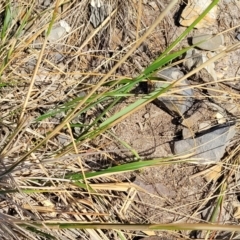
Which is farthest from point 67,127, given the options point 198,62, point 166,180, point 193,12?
point 193,12

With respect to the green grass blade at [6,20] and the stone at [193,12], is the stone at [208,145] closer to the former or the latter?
the stone at [193,12]

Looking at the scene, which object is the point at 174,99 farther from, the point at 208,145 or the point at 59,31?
the point at 59,31

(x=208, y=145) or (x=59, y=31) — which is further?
(x=59, y=31)

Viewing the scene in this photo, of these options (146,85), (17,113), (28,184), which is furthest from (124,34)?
(28,184)

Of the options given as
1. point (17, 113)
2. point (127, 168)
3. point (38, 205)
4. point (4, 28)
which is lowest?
point (38, 205)

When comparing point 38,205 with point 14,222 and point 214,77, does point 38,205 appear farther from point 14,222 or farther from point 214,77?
point 214,77
